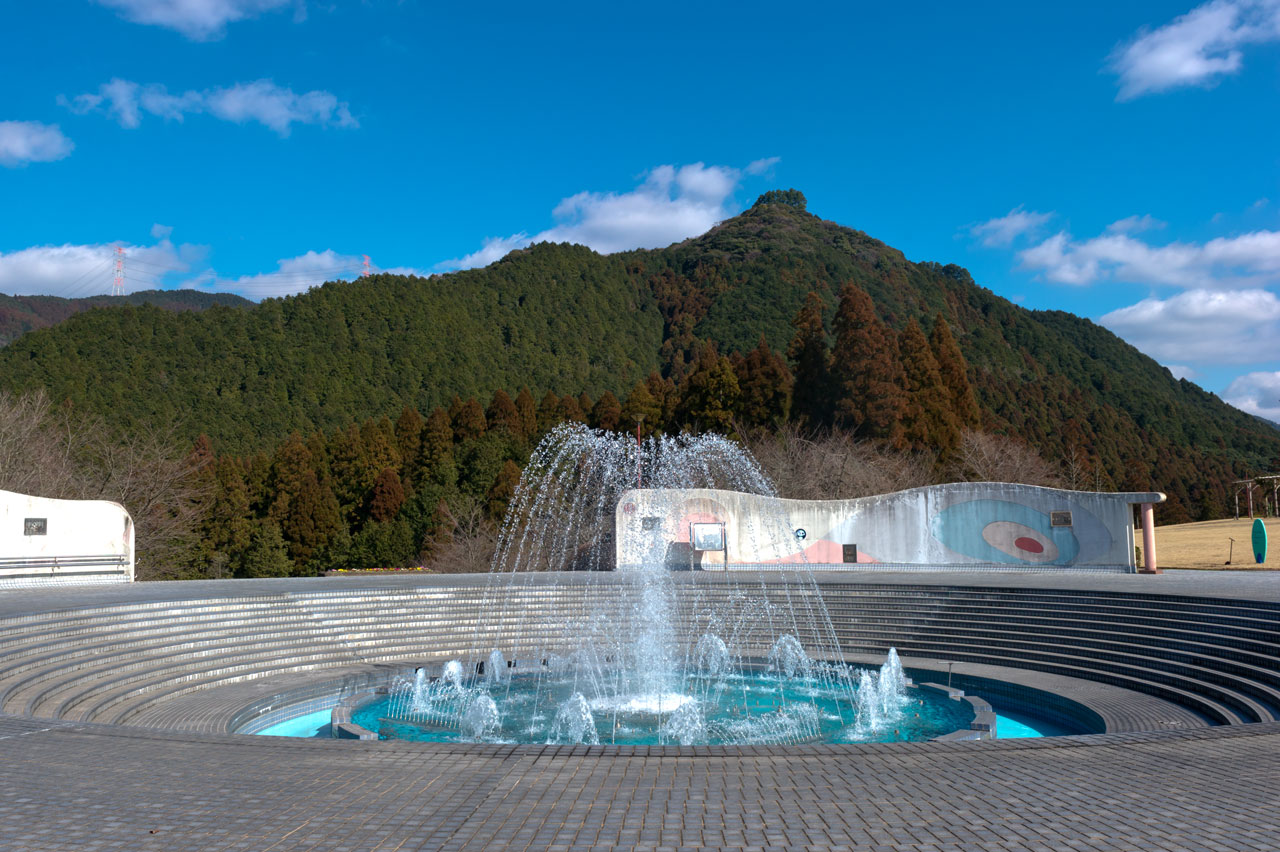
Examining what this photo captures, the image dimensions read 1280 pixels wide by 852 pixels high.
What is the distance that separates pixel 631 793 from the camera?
494cm

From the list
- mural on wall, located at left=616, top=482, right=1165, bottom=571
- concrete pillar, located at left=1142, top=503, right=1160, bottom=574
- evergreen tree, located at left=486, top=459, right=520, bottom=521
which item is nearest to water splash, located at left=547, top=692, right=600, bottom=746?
mural on wall, located at left=616, top=482, right=1165, bottom=571

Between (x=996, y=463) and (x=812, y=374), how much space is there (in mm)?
9063

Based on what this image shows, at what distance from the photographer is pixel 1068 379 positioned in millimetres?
59500

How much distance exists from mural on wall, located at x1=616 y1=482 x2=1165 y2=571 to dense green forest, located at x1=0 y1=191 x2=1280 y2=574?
45.6 ft

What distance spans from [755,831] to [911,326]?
35775 mm

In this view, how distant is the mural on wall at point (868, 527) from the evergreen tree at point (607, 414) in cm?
2546

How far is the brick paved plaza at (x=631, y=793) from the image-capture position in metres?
4.23

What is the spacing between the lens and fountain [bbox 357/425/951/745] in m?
9.45

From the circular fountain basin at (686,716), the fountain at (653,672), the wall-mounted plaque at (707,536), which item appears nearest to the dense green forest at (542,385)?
the wall-mounted plaque at (707,536)

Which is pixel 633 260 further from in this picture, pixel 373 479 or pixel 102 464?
pixel 102 464

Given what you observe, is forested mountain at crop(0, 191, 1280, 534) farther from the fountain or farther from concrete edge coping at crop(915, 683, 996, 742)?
concrete edge coping at crop(915, 683, 996, 742)

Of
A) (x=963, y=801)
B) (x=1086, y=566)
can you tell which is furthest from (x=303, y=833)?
(x=1086, y=566)

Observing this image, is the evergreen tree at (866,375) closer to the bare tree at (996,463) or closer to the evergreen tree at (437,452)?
the bare tree at (996,463)

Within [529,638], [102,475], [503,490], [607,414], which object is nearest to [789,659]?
[529,638]
